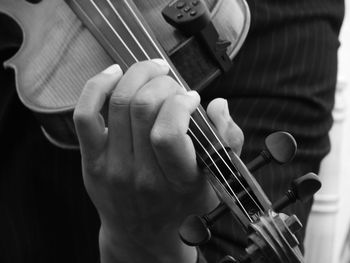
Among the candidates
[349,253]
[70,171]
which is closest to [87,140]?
[70,171]

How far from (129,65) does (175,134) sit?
0.14 m

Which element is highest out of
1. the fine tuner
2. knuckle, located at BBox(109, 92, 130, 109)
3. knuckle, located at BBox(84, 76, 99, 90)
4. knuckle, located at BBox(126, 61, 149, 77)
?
knuckle, located at BBox(84, 76, 99, 90)

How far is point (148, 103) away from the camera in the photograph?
0.67 meters

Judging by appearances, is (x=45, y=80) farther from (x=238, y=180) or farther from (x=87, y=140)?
(x=238, y=180)

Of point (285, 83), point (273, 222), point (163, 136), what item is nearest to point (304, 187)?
point (273, 222)

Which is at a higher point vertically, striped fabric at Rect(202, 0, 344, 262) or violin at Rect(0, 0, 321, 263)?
violin at Rect(0, 0, 321, 263)

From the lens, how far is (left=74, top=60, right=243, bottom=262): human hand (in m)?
0.68

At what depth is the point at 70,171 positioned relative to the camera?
0.97 meters

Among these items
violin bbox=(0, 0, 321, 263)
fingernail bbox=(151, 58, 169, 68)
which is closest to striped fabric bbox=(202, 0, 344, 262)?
violin bbox=(0, 0, 321, 263)

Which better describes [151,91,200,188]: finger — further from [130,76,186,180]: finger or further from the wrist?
the wrist

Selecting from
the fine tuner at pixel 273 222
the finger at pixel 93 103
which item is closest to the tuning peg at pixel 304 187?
the fine tuner at pixel 273 222

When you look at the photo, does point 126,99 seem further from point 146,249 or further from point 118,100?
point 146,249

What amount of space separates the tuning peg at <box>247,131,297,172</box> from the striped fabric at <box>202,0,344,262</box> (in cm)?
23

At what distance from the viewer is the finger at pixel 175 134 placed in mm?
664
